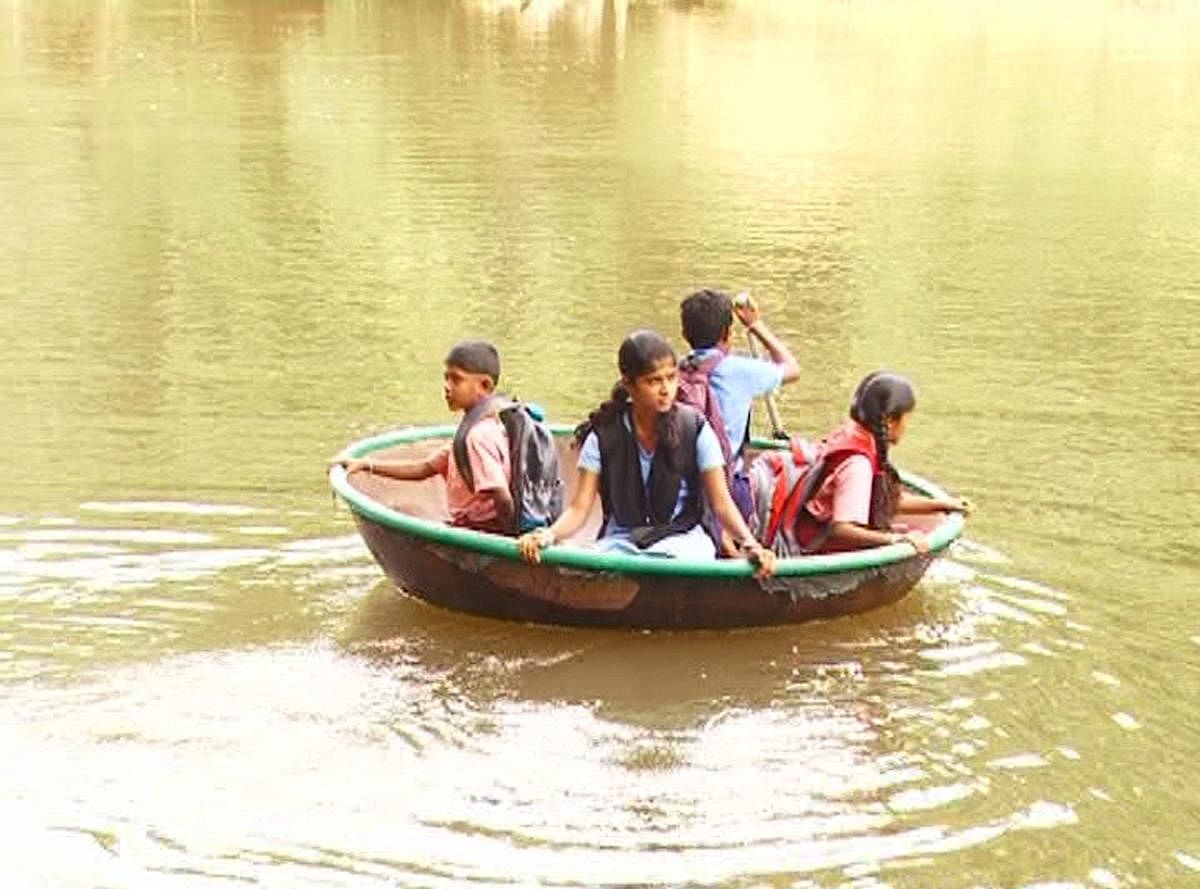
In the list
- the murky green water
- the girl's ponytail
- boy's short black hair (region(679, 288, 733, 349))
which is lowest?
the murky green water

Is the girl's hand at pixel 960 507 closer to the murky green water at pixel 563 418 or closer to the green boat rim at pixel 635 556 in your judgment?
the green boat rim at pixel 635 556

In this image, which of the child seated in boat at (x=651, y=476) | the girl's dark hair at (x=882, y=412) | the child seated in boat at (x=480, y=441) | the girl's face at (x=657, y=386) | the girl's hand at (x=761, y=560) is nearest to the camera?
the girl's hand at (x=761, y=560)

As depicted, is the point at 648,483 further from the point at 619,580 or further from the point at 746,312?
the point at 746,312

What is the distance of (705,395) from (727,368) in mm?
141

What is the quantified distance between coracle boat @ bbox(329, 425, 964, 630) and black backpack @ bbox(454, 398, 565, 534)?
167mm

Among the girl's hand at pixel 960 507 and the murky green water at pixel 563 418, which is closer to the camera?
the murky green water at pixel 563 418

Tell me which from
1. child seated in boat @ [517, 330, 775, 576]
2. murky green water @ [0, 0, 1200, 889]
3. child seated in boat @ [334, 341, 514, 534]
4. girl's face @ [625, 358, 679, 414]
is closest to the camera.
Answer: murky green water @ [0, 0, 1200, 889]

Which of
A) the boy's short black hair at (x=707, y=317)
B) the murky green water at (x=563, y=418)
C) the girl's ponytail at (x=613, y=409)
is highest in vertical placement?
the boy's short black hair at (x=707, y=317)

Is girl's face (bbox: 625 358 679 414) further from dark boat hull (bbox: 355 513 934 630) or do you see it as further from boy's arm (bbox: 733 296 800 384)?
boy's arm (bbox: 733 296 800 384)

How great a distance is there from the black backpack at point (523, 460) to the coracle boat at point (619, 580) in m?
0.17

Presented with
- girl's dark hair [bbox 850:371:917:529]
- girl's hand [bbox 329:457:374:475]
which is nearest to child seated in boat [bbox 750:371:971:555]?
girl's dark hair [bbox 850:371:917:529]

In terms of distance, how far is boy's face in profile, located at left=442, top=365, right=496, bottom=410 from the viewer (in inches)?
263

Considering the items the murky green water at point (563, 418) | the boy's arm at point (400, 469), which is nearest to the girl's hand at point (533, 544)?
the murky green water at point (563, 418)

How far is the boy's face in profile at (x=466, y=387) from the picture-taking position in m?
6.68
